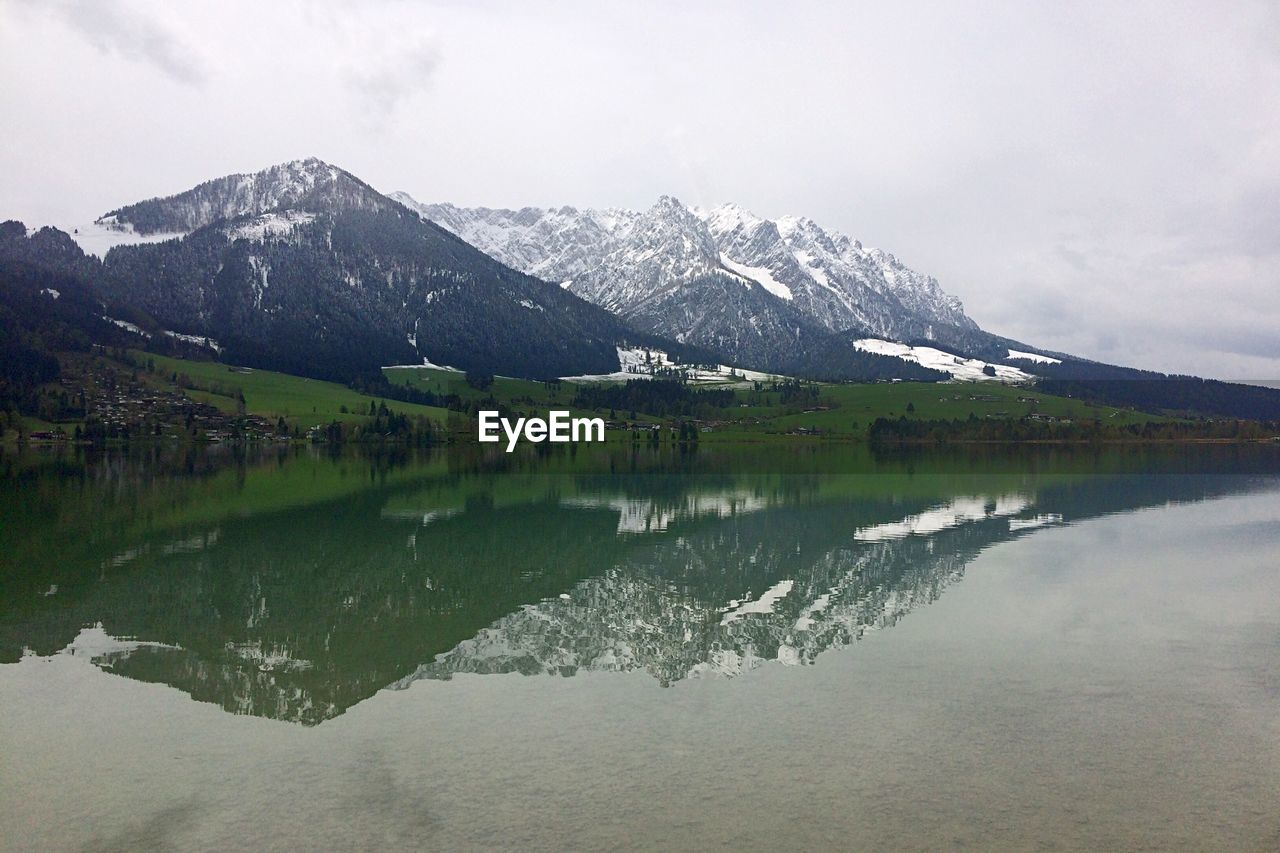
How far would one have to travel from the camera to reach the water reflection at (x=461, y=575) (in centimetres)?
3284

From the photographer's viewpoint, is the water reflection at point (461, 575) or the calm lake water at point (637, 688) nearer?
the calm lake water at point (637, 688)

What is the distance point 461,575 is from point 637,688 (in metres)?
23.6

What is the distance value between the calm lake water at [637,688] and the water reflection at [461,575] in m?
0.30

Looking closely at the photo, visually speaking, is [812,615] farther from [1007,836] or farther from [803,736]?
[1007,836]

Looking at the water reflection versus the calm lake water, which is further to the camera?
the water reflection

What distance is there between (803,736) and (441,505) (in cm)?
6986

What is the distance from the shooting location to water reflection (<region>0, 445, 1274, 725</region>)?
32.8 metres

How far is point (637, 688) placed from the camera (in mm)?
29016

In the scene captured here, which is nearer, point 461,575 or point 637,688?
point 637,688

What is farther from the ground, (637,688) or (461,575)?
(637,688)

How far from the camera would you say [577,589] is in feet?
151

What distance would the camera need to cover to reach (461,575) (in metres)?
50.5

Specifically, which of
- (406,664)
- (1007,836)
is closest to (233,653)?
(406,664)

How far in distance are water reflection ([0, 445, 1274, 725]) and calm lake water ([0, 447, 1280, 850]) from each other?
0.99 ft
